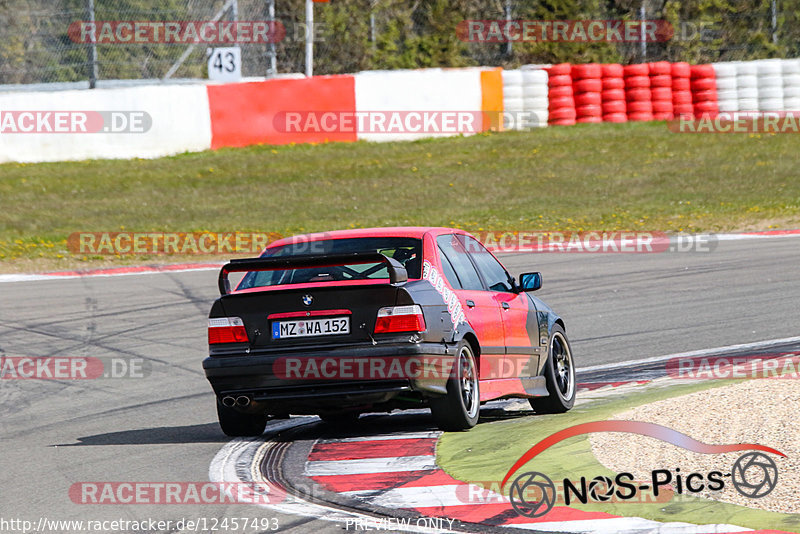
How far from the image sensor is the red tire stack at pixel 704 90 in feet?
93.4

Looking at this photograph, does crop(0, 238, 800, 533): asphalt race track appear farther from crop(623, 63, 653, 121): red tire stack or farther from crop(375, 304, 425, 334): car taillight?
crop(623, 63, 653, 121): red tire stack

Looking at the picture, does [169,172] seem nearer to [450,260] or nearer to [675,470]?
[450,260]

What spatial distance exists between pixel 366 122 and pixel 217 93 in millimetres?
3730

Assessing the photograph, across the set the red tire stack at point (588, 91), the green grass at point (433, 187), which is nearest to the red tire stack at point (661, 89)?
the green grass at point (433, 187)

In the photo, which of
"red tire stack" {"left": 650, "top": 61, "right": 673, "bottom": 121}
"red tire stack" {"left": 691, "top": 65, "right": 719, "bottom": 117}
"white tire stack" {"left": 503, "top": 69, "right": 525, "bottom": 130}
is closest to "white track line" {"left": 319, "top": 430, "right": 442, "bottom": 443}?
"white tire stack" {"left": 503, "top": 69, "right": 525, "bottom": 130}

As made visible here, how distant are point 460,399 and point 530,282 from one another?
1.48 m

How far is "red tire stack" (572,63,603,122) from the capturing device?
27.9m

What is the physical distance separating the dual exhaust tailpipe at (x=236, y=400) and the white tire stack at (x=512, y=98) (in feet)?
69.1

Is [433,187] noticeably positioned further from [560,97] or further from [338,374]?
[338,374]

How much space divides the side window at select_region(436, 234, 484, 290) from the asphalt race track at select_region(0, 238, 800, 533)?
187 cm

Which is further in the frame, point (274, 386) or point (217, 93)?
point (217, 93)

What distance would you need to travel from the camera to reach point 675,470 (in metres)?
5.83

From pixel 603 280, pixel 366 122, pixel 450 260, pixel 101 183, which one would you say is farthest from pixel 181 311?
pixel 366 122

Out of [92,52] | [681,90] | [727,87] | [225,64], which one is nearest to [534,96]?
[681,90]
